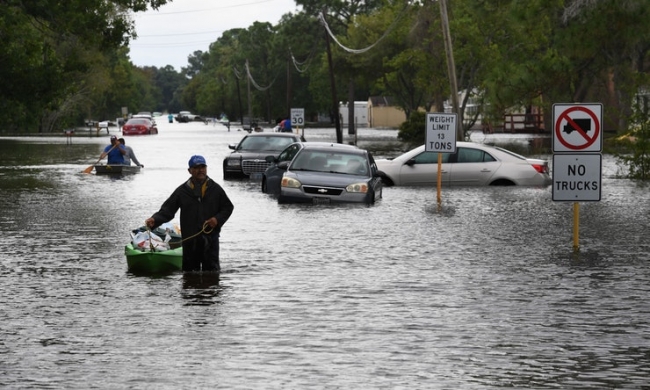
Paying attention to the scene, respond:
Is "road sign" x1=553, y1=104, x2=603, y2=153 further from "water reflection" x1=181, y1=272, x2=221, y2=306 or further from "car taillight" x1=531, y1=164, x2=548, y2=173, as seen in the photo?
"car taillight" x1=531, y1=164, x2=548, y2=173

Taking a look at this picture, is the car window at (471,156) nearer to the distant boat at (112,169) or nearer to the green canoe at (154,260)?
the distant boat at (112,169)

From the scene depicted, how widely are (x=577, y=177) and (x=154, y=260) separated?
19.5ft

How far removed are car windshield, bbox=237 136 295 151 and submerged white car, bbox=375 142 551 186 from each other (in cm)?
533

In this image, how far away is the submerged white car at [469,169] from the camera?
111ft

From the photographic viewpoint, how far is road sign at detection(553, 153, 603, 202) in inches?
702

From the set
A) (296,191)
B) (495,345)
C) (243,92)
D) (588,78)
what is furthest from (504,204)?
(243,92)

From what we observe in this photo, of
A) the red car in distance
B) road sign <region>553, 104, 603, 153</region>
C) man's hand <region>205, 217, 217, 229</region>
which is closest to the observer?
man's hand <region>205, 217, 217, 229</region>

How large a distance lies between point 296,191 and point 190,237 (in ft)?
40.1

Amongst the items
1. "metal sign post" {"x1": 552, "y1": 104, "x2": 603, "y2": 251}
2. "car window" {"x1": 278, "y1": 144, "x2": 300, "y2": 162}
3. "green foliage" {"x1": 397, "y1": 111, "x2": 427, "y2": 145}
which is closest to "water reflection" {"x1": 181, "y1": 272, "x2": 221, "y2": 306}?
"metal sign post" {"x1": 552, "y1": 104, "x2": 603, "y2": 251}

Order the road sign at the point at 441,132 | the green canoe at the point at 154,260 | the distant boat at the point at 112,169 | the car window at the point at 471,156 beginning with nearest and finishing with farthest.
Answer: the green canoe at the point at 154,260, the road sign at the point at 441,132, the car window at the point at 471,156, the distant boat at the point at 112,169

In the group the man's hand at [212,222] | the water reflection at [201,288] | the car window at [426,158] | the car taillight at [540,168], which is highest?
the man's hand at [212,222]

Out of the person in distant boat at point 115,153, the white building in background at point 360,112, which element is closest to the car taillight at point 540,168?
the person in distant boat at point 115,153

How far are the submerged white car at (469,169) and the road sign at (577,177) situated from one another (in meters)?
15.7

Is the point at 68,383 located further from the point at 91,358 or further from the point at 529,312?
the point at 529,312
